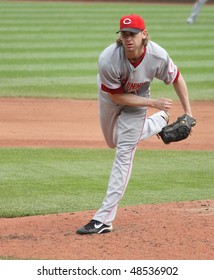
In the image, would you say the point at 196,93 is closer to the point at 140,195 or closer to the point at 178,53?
the point at 178,53

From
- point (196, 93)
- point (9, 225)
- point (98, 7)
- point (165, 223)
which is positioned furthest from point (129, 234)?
point (98, 7)

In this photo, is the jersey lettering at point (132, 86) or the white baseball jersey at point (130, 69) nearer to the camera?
the white baseball jersey at point (130, 69)

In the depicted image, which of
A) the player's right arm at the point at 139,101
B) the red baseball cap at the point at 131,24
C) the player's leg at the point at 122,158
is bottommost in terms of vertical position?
the player's leg at the point at 122,158

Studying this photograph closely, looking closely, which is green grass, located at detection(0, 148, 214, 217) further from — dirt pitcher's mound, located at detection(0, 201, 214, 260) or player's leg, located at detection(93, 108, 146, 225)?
player's leg, located at detection(93, 108, 146, 225)

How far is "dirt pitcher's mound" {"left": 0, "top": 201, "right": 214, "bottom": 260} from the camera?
6.23 meters

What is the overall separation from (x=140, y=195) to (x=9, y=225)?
166 centimetres

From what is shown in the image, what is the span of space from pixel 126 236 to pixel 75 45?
→ 42.5ft

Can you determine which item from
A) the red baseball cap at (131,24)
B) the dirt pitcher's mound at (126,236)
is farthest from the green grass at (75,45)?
the red baseball cap at (131,24)

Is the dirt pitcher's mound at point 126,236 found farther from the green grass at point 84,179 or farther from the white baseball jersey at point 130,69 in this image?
the white baseball jersey at point 130,69

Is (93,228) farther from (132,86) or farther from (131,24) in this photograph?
(131,24)

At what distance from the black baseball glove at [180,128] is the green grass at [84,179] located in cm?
137

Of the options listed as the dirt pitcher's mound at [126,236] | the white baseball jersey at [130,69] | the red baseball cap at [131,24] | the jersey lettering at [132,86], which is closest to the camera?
the dirt pitcher's mound at [126,236]

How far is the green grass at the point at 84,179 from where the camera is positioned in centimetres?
811

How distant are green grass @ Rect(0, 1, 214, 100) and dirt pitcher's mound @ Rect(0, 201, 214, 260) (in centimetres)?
709
